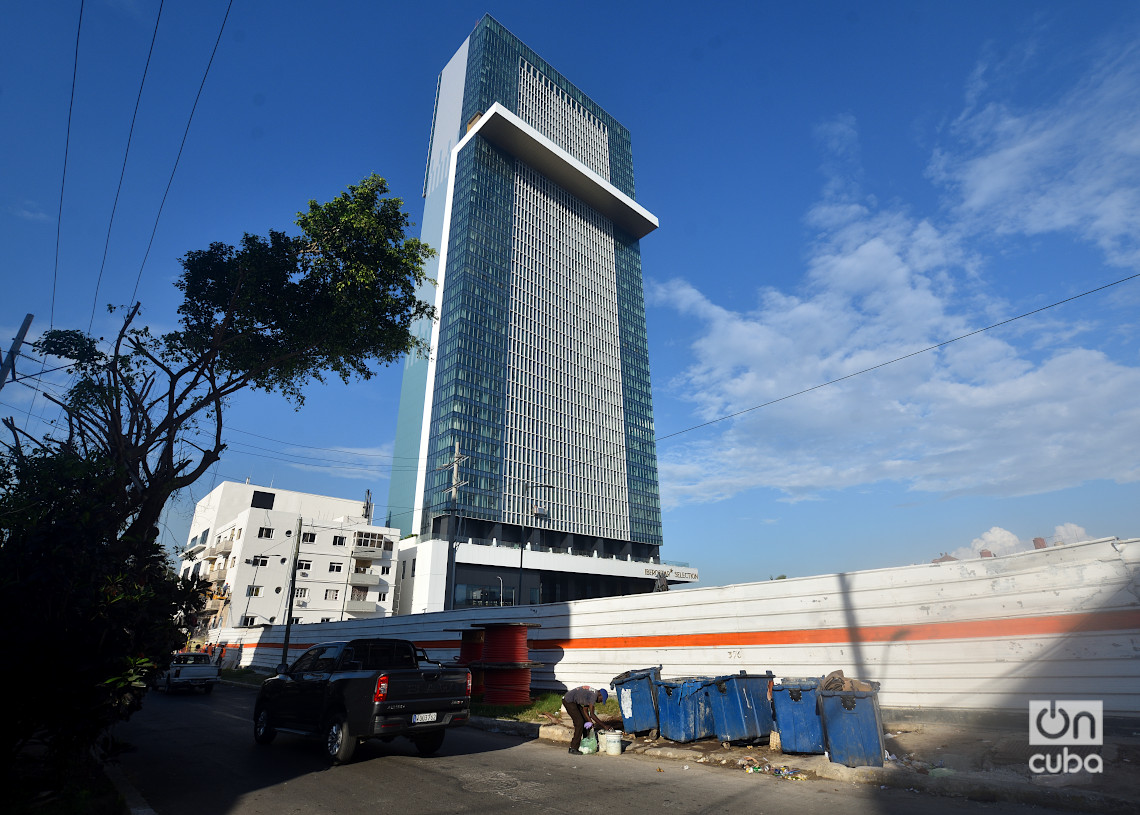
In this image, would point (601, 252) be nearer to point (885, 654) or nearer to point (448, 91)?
point (448, 91)

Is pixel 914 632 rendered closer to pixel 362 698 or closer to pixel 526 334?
pixel 362 698

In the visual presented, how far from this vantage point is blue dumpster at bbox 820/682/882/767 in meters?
7.55

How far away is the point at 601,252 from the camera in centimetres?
10819

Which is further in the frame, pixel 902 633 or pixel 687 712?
pixel 902 633

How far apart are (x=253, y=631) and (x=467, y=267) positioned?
55330mm

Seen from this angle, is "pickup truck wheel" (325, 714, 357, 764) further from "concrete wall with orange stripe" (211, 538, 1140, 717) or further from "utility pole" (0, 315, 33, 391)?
"utility pole" (0, 315, 33, 391)

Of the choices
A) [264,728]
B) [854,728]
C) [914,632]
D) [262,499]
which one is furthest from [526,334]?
[854,728]

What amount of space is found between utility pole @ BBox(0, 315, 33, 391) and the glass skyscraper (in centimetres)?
5160

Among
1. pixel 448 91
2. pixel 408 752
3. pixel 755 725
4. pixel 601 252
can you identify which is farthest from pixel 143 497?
pixel 448 91

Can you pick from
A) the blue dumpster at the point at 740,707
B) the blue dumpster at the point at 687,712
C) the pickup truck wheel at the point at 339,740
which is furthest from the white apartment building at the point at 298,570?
the blue dumpster at the point at 740,707

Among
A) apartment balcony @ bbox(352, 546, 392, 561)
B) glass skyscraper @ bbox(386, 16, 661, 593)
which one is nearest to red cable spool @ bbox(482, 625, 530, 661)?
glass skyscraper @ bbox(386, 16, 661, 593)

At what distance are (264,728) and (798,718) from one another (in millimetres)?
9532

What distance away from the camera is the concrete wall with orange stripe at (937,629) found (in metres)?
8.65

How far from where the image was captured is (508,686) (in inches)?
598
